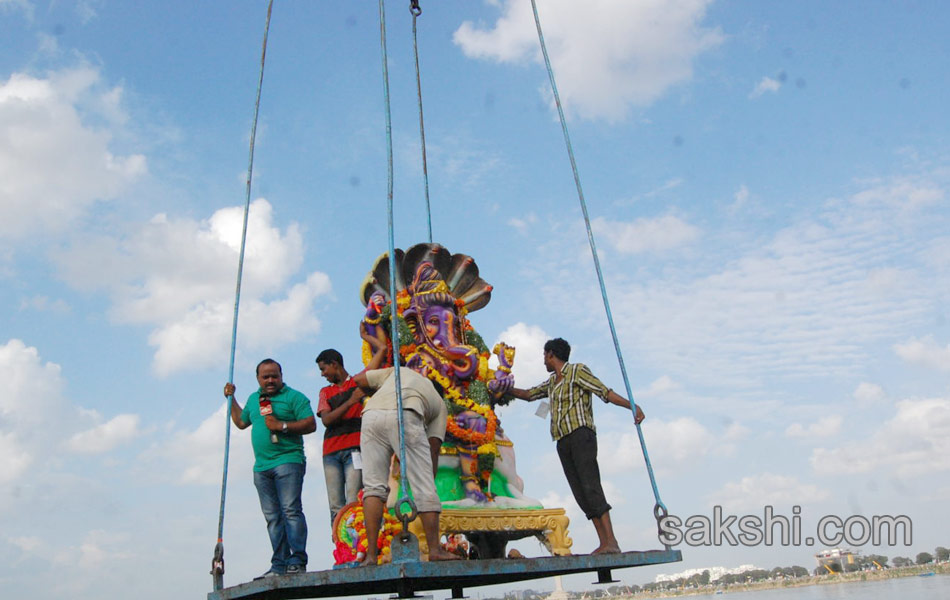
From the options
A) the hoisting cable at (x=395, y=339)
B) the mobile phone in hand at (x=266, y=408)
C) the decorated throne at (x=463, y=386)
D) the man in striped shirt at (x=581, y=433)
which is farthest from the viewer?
the decorated throne at (x=463, y=386)

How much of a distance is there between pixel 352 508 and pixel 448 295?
232cm

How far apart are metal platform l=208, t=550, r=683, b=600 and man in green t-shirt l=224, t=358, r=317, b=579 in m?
0.34

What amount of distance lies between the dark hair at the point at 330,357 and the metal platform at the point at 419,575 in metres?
1.99

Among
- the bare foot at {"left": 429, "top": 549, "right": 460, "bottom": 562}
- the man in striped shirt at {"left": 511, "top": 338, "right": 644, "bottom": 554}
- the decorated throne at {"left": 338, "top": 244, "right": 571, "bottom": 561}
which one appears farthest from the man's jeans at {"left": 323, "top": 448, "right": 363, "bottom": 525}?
the bare foot at {"left": 429, "top": 549, "right": 460, "bottom": 562}

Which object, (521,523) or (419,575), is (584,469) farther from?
(419,575)

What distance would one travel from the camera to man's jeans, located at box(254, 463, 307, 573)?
642 cm

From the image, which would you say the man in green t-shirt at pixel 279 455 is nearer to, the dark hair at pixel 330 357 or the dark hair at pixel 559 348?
the dark hair at pixel 330 357

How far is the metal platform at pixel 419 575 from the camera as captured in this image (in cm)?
517

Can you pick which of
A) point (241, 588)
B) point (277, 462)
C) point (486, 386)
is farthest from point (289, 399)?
point (486, 386)

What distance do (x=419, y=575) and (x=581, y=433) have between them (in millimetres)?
2372

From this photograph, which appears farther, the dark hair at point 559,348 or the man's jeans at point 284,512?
the dark hair at point 559,348

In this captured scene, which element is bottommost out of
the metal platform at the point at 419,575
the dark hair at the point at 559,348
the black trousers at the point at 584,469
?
the metal platform at the point at 419,575

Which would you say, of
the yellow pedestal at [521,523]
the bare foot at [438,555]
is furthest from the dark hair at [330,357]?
the bare foot at [438,555]

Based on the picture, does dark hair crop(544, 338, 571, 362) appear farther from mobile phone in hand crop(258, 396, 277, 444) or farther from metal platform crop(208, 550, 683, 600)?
mobile phone in hand crop(258, 396, 277, 444)
